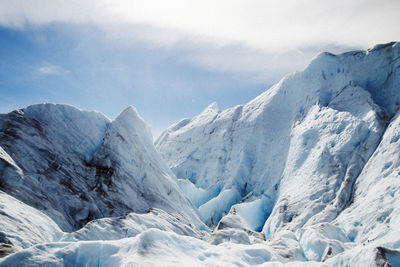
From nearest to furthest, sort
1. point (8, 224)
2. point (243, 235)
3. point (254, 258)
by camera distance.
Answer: point (254, 258), point (8, 224), point (243, 235)

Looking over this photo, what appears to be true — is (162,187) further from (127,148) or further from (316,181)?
(316,181)

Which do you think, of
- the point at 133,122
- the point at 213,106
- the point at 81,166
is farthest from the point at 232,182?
the point at 213,106

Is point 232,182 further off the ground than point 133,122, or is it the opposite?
point 133,122

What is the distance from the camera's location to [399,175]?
21438 millimetres

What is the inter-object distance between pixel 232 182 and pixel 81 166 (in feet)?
65.7

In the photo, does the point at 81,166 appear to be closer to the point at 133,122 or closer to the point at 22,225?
the point at 133,122

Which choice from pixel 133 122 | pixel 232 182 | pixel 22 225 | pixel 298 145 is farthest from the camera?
pixel 232 182

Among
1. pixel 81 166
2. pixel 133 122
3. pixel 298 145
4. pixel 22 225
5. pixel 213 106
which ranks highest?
pixel 213 106

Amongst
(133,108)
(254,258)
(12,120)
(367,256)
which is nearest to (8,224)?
(254,258)

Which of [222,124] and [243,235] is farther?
[222,124]

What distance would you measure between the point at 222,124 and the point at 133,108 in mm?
18076

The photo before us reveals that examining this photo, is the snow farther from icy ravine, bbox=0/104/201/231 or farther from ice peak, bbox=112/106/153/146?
ice peak, bbox=112/106/153/146

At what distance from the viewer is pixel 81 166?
22.2 metres

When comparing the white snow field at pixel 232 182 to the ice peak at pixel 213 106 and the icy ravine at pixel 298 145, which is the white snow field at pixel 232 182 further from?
the ice peak at pixel 213 106
